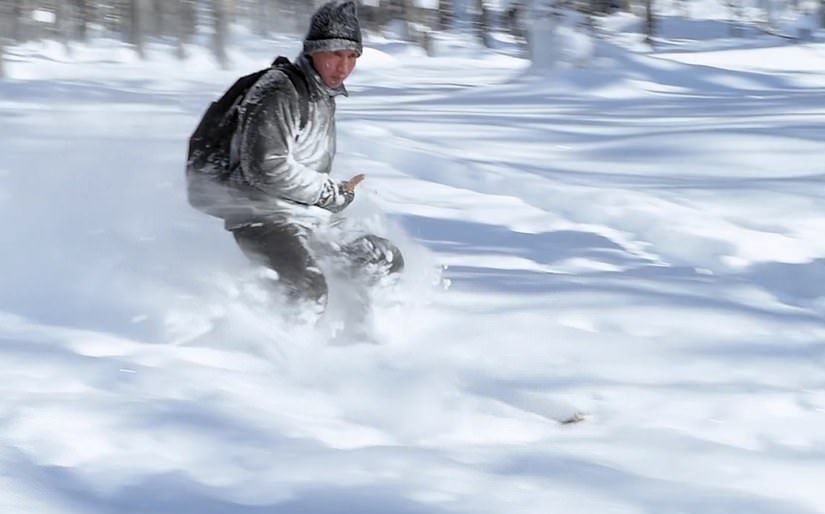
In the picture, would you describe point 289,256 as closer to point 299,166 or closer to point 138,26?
point 299,166

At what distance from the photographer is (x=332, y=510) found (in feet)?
9.17

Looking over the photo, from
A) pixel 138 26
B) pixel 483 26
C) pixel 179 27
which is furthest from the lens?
pixel 483 26

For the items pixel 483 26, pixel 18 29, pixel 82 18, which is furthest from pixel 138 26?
pixel 483 26

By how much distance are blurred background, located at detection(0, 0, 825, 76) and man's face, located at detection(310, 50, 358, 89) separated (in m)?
20.8

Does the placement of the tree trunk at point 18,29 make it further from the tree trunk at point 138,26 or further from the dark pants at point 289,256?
the dark pants at point 289,256

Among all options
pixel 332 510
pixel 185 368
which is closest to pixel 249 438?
pixel 332 510

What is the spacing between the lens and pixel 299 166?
178 inches

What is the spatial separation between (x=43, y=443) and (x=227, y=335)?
4.91ft

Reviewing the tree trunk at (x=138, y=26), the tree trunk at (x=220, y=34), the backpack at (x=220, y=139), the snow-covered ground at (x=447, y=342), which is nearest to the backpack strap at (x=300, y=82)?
the backpack at (x=220, y=139)

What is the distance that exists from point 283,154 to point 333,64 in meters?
0.38

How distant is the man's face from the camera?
446 cm

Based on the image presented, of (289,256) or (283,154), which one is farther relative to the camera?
(289,256)

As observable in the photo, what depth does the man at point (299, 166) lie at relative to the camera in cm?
438

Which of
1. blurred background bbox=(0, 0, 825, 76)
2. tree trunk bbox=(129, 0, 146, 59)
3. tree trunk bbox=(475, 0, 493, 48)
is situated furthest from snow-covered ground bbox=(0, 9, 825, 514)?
tree trunk bbox=(475, 0, 493, 48)
